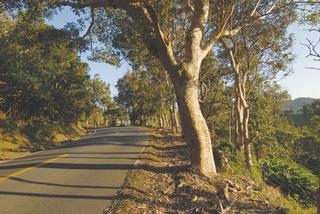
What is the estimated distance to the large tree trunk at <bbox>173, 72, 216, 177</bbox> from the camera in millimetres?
9866

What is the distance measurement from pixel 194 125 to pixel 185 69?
171cm

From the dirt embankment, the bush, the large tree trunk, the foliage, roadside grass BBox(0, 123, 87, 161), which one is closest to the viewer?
the dirt embankment

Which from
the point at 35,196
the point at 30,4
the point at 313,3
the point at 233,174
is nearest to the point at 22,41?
the point at 30,4

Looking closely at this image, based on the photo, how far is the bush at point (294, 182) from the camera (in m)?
13.7

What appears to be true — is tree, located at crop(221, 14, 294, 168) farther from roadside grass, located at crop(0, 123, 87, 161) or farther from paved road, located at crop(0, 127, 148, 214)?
roadside grass, located at crop(0, 123, 87, 161)

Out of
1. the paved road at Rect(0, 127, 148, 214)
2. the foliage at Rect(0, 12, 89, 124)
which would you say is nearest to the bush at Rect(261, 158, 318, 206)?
the paved road at Rect(0, 127, 148, 214)

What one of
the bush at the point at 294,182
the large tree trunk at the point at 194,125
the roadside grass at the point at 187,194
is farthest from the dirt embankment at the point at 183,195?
the bush at the point at 294,182

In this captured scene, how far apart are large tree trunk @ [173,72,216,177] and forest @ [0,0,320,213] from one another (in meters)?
0.03

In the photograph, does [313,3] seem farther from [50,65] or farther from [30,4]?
[50,65]

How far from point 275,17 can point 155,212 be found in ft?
45.7

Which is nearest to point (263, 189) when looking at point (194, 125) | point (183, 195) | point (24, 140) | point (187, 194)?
point (194, 125)

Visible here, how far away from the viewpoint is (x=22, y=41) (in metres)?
14.6

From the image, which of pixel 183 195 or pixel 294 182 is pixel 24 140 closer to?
pixel 294 182

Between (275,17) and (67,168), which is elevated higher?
(275,17)
